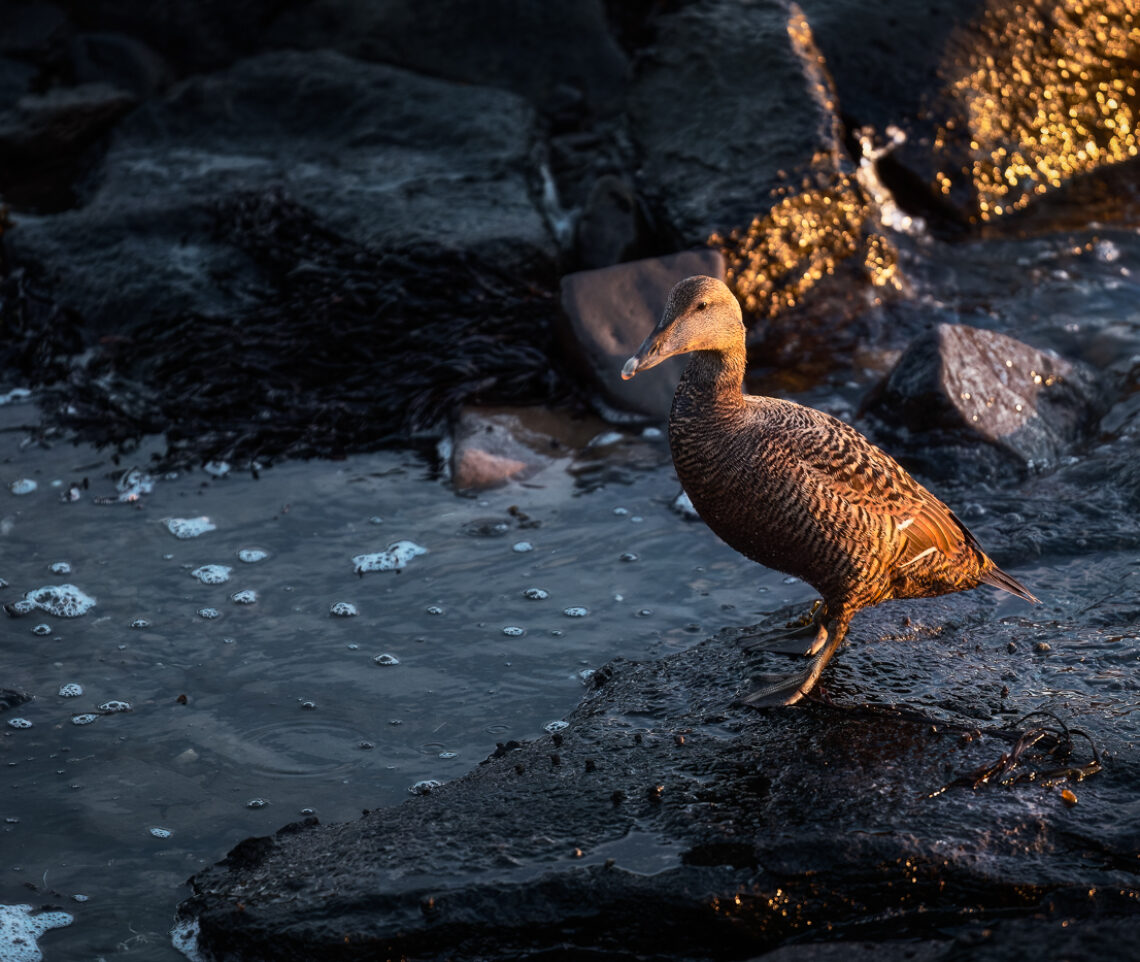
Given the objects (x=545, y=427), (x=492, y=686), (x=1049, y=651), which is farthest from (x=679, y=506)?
(x=1049, y=651)

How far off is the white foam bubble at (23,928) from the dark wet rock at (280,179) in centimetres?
492

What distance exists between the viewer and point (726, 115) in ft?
27.5

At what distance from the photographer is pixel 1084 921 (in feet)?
10.2

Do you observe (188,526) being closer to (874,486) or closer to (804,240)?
(874,486)

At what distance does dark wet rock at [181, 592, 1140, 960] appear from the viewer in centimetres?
331

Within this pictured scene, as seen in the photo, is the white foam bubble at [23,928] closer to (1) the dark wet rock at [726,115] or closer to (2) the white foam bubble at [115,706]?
(2) the white foam bubble at [115,706]

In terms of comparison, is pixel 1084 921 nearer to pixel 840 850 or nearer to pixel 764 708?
pixel 840 850

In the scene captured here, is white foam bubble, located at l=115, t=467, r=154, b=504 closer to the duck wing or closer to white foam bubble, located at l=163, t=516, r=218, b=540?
white foam bubble, located at l=163, t=516, r=218, b=540

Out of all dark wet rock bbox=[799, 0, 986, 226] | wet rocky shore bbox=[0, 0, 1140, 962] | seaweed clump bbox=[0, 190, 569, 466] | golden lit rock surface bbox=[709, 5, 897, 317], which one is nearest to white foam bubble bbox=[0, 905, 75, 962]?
wet rocky shore bbox=[0, 0, 1140, 962]

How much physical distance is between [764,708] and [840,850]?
0.90 metres

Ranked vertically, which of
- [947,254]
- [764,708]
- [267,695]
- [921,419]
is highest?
[947,254]

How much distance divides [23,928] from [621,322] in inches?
184

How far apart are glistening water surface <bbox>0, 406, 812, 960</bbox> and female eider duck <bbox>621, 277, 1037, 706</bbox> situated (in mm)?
950

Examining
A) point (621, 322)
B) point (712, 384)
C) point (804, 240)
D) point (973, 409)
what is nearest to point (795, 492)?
point (712, 384)
